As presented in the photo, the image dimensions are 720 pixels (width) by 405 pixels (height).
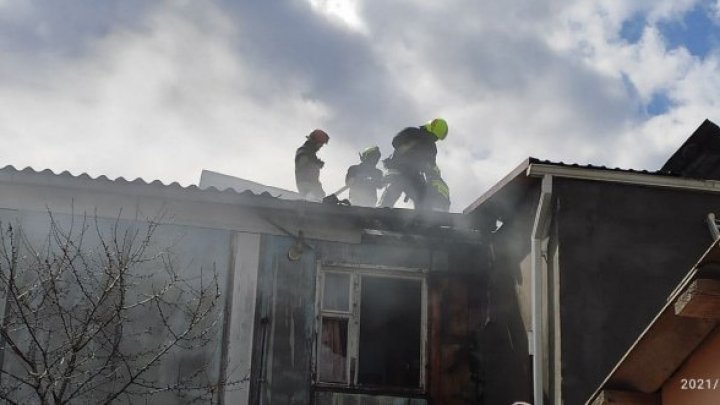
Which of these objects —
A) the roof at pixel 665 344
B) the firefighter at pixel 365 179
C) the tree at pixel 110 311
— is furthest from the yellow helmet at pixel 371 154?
the roof at pixel 665 344

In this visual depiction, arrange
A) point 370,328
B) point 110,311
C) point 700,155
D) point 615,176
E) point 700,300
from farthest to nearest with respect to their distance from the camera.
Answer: point 370,328 → point 700,155 → point 110,311 → point 615,176 → point 700,300

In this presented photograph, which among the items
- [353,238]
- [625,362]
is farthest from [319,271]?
[625,362]

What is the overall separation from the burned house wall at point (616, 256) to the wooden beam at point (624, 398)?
3225 millimetres

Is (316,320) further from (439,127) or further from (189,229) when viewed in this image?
(439,127)

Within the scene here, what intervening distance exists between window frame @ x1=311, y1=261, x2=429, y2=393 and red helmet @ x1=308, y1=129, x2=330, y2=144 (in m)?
3.49

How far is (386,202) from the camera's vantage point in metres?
12.5

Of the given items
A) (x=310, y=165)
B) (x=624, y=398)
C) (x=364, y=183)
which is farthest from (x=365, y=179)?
(x=624, y=398)

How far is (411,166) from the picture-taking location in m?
12.5

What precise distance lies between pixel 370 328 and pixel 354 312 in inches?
39.5

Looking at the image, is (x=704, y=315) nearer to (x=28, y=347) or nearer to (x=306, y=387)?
(x=306, y=387)

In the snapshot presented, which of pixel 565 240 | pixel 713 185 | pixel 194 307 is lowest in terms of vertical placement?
pixel 194 307

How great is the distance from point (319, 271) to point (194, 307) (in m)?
1.50

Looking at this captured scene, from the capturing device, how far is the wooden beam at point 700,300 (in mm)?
4641

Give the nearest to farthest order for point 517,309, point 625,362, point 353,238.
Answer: point 625,362, point 517,309, point 353,238
